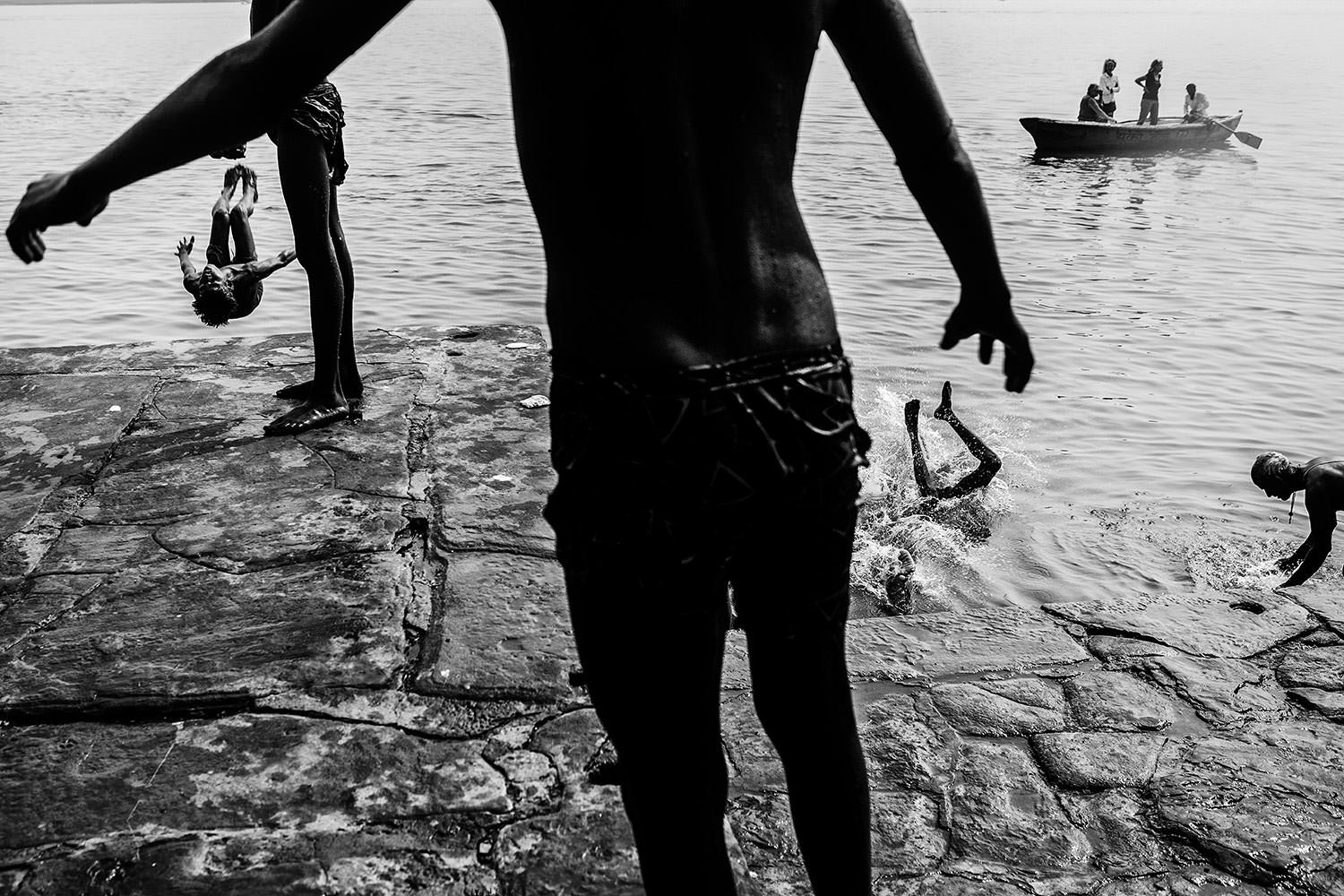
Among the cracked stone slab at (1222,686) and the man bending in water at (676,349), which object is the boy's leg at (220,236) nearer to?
the man bending in water at (676,349)

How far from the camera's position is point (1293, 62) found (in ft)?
158

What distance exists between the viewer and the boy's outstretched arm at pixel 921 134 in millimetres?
1631

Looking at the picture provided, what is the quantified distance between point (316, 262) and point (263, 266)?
860mm

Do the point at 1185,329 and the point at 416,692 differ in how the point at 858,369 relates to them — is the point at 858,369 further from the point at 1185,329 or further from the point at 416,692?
the point at 416,692

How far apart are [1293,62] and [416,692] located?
2166 inches

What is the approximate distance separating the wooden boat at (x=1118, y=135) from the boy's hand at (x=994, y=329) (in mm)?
20363

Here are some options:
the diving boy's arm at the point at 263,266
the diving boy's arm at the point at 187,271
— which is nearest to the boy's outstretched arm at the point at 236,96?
the diving boy's arm at the point at 187,271

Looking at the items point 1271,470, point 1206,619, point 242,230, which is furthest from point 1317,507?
point 242,230

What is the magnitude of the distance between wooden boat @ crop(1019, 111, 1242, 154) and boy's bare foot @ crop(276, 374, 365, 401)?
1852 cm

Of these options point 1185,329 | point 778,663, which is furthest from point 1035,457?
point 778,663

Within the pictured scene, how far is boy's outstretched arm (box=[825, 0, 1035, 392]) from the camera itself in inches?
64.2

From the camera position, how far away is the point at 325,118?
4.33 m

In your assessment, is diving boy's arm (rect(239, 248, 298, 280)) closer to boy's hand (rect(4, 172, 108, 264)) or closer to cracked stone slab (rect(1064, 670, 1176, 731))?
boy's hand (rect(4, 172, 108, 264))

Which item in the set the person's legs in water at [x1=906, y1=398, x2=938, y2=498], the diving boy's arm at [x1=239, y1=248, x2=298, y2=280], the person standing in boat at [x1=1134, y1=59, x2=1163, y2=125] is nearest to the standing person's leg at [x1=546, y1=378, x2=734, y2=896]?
the diving boy's arm at [x1=239, y1=248, x2=298, y2=280]
